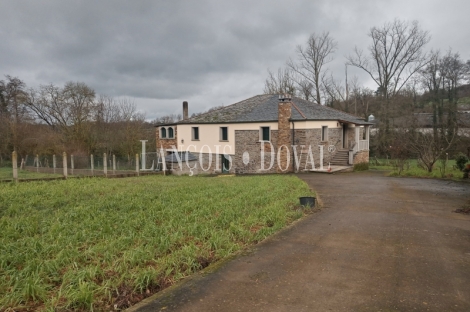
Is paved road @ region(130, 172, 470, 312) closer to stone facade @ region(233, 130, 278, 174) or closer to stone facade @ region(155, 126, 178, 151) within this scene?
stone facade @ region(233, 130, 278, 174)

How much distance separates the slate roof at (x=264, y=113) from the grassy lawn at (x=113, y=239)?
14.2 metres

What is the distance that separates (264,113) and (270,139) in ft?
7.70

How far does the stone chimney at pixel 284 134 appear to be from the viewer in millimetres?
21172

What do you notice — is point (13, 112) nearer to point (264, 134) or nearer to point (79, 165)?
point (79, 165)

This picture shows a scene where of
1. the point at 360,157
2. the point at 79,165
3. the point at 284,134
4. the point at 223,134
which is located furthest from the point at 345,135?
the point at 79,165

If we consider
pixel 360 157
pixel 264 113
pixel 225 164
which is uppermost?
pixel 264 113

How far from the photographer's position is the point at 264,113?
22.9 metres

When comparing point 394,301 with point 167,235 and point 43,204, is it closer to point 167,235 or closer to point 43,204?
point 167,235

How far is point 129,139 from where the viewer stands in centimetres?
2950

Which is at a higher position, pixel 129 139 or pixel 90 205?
pixel 129 139

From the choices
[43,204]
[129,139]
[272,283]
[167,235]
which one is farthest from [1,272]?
[129,139]

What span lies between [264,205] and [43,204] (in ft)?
17.4

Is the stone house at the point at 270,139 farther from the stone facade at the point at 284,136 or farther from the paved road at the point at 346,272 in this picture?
the paved road at the point at 346,272

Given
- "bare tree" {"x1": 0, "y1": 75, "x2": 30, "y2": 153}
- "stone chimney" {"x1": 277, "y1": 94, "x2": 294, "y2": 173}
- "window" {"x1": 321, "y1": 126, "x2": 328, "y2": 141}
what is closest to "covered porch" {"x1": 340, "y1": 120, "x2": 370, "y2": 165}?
"window" {"x1": 321, "y1": 126, "x2": 328, "y2": 141}
